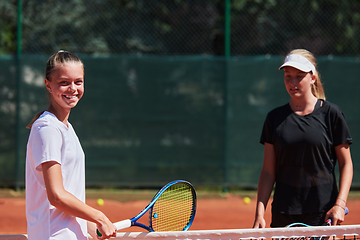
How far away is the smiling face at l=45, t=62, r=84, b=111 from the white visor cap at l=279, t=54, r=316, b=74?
1.26 m

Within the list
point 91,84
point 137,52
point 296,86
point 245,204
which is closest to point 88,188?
point 91,84

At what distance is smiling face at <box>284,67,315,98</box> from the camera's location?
2.40 meters

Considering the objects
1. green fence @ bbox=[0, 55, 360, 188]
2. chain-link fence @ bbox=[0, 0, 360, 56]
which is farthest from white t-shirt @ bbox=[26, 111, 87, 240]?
chain-link fence @ bbox=[0, 0, 360, 56]

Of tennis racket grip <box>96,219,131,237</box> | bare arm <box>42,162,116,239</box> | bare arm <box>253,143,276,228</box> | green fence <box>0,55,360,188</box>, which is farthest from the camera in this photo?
green fence <box>0,55,360,188</box>

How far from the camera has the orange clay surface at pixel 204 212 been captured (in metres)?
5.26

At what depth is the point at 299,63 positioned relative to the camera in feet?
7.80

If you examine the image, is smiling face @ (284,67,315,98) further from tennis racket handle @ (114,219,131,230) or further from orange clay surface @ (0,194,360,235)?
orange clay surface @ (0,194,360,235)

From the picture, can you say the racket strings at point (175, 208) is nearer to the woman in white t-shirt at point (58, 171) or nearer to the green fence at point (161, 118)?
the woman in white t-shirt at point (58, 171)

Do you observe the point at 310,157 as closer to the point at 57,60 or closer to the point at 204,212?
the point at 57,60

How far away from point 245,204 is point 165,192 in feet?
14.6

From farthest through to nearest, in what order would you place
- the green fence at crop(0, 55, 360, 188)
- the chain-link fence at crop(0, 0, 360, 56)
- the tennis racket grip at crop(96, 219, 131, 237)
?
the chain-link fence at crop(0, 0, 360, 56), the green fence at crop(0, 55, 360, 188), the tennis racket grip at crop(96, 219, 131, 237)

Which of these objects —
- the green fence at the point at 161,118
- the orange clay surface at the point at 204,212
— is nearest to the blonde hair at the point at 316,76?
the orange clay surface at the point at 204,212

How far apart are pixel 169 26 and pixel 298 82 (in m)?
A: 8.04

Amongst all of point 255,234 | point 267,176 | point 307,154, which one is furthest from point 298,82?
point 255,234
